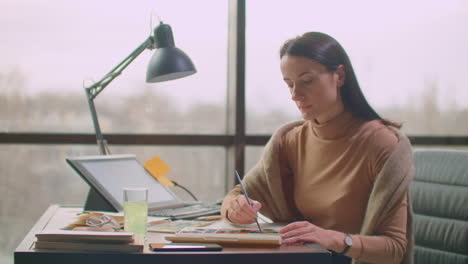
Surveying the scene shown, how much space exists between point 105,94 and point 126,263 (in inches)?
69.8

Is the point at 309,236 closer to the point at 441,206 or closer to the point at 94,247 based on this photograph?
the point at 94,247

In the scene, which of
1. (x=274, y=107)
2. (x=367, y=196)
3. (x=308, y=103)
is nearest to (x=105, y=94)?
(x=274, y=107)

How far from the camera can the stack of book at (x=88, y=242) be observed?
1214 mm

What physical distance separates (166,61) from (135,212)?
670mm

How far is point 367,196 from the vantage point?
1.64 meters

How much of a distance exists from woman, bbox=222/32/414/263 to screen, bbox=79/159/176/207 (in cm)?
32

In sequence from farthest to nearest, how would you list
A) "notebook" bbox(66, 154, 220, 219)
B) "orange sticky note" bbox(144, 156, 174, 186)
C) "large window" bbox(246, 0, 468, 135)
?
"large window" bbox(246, 0, 468, 135), "orange sticky note" bbox(144, 156, 174, 186), "notebook" bbox(66, 154, 220, 219)

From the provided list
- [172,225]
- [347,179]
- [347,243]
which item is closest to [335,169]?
[347,179]

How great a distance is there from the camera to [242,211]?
1.61 metres

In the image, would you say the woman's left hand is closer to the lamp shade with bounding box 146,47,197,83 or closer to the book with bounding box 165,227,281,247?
the book with bounding box 165,227,281,247

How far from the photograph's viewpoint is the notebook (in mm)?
1795

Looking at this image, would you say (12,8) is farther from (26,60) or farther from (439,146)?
(439,146)

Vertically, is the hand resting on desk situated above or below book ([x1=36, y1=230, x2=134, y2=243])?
below

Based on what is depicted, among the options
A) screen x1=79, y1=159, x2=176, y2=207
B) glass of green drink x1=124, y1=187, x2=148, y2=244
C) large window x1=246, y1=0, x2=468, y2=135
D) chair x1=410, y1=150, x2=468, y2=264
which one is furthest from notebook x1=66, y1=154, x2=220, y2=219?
large window x1=246, y1=0, x2=468, y2=135
